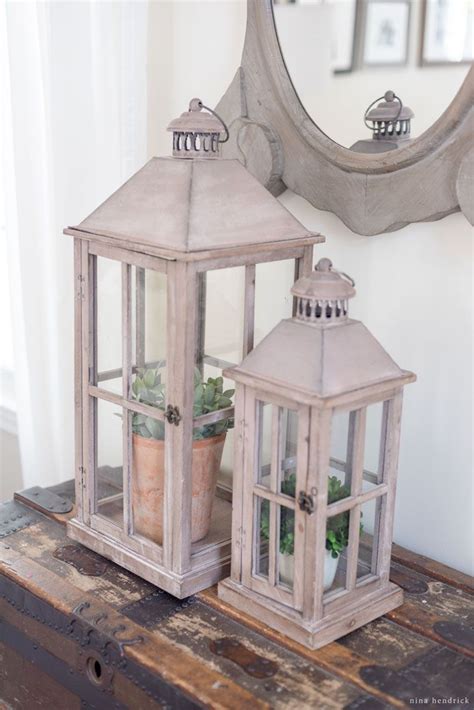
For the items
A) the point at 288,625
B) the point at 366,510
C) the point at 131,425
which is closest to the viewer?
the point at 288,625

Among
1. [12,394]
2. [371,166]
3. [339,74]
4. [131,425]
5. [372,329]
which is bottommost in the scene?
[12,394]

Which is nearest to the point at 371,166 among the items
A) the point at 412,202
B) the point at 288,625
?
the point at 412,202

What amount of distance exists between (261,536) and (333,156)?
619mm

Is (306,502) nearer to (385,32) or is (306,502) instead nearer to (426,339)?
(426,339)

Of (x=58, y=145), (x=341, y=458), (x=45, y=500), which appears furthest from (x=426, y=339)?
(x=58, y=145)

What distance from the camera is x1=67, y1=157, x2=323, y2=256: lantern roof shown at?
48.7 inches

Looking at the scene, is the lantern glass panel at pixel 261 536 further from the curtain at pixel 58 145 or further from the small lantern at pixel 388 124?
the curtain at pixel 58 145

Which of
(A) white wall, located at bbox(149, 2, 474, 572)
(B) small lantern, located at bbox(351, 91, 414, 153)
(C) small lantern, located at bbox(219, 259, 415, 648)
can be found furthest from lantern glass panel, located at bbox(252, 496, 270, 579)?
(B) small lantern, located at bbox(351, 91, 414, 153)

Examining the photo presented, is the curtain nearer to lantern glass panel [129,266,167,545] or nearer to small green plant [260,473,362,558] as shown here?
lantern glass panel [129,266,167,545]

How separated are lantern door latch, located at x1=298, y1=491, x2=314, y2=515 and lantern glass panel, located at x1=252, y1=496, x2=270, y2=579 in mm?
102

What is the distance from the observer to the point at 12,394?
236cm

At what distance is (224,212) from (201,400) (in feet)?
0.90

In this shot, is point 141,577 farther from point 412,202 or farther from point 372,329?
point 412,202

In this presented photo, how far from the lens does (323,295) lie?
3.87 ft
